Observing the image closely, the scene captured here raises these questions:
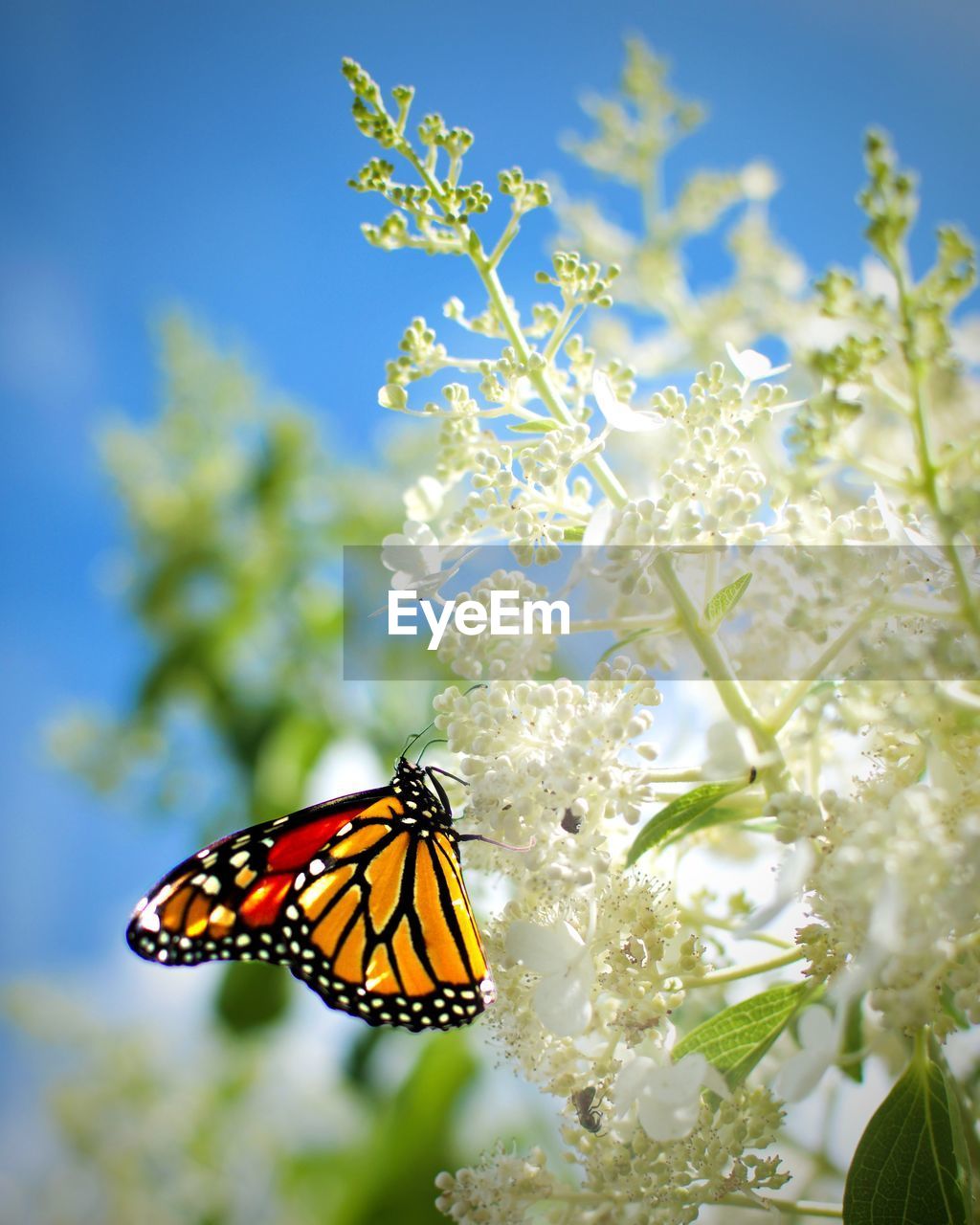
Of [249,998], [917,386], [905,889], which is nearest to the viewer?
[905,889]

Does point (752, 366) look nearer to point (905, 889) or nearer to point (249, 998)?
point (905, 889)

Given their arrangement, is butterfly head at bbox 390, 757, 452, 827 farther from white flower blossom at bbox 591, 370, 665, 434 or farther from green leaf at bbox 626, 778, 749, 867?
white flower blossom at bbox 591, 370, 665, 434

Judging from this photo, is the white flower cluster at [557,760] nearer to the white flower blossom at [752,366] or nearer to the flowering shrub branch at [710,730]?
the flowering shrub branch at [710,730]

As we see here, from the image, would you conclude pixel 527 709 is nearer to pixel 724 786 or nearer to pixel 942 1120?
pixel 724 786

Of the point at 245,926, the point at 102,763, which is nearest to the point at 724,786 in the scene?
the point at 245,926

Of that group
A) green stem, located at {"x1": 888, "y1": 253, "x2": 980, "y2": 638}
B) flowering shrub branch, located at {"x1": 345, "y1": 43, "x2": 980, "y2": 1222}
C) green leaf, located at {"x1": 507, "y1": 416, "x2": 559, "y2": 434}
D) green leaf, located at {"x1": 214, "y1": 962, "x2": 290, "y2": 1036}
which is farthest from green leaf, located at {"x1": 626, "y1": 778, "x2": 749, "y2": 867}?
green leaf, located at {"x1": 214, "y1": 962, "x2": 290, "y2": 1036}

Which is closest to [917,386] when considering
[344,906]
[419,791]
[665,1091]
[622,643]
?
[622,643]
